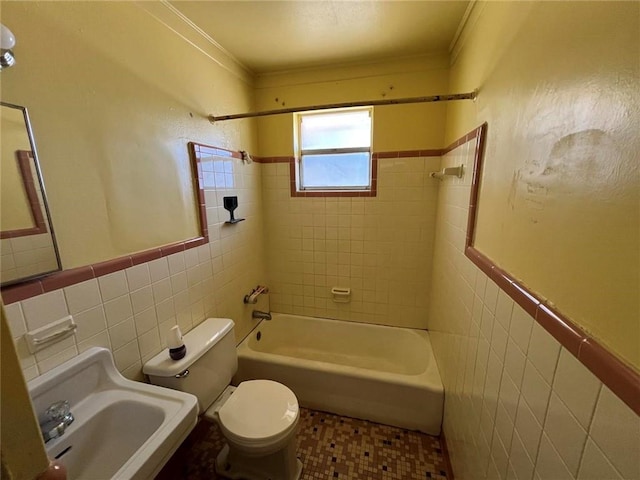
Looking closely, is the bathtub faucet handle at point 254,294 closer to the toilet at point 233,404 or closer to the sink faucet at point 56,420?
the toilet at point 233,404

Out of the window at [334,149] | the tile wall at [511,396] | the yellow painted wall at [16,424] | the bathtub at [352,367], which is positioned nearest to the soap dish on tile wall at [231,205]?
the window at [334,149]

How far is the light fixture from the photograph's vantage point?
69 cm

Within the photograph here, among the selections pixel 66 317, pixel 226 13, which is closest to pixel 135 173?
pixel 66 317

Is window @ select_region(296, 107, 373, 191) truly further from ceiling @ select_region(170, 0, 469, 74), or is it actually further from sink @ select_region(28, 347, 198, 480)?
sink @ select_region(28, 347, 198, 480)

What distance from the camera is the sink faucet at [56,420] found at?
33.9 inches

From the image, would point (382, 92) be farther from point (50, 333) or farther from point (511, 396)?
point (50, 333)

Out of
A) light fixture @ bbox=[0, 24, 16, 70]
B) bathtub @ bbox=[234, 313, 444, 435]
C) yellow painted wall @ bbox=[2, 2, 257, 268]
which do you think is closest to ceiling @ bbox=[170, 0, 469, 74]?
yellow painted wall @ bbox=[2, 2, 257, 268]

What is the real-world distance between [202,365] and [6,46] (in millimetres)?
1352

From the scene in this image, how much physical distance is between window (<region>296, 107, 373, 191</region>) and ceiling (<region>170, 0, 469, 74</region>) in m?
0.39

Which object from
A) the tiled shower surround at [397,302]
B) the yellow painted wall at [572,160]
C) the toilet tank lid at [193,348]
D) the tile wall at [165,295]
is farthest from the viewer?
the toilet tank lid at [193,348]

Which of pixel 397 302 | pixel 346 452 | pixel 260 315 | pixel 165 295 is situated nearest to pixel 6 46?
pixel 165 295

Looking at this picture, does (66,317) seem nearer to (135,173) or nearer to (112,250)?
(112,250)

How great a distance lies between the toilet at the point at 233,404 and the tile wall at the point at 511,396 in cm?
84

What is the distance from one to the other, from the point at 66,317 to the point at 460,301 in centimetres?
170
